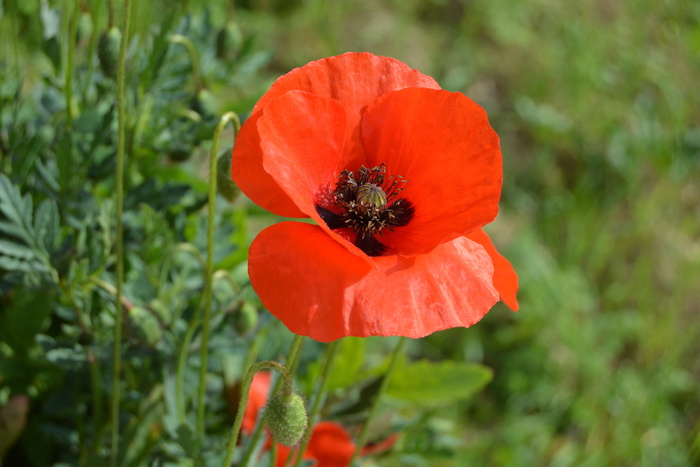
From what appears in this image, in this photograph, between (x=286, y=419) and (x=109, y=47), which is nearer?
(x=286, y=419)

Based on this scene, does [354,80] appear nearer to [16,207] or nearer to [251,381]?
[251,381]

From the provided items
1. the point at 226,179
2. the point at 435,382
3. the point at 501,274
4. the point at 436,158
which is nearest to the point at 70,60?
the point at 226,179

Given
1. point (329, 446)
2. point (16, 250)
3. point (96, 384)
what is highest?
point (16, 250)

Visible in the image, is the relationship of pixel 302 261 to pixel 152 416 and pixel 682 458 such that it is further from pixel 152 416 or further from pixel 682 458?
pixel 682 458

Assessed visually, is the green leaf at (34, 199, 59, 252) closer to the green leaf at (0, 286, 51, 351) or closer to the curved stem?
the green leaf at (0, 286, 51, 351)

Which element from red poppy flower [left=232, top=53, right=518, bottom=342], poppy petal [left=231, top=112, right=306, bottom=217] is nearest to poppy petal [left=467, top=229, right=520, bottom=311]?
red poppy flower [left=232, top=53, right=518, bottom=342]

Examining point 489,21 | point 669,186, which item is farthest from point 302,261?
point 489,21
